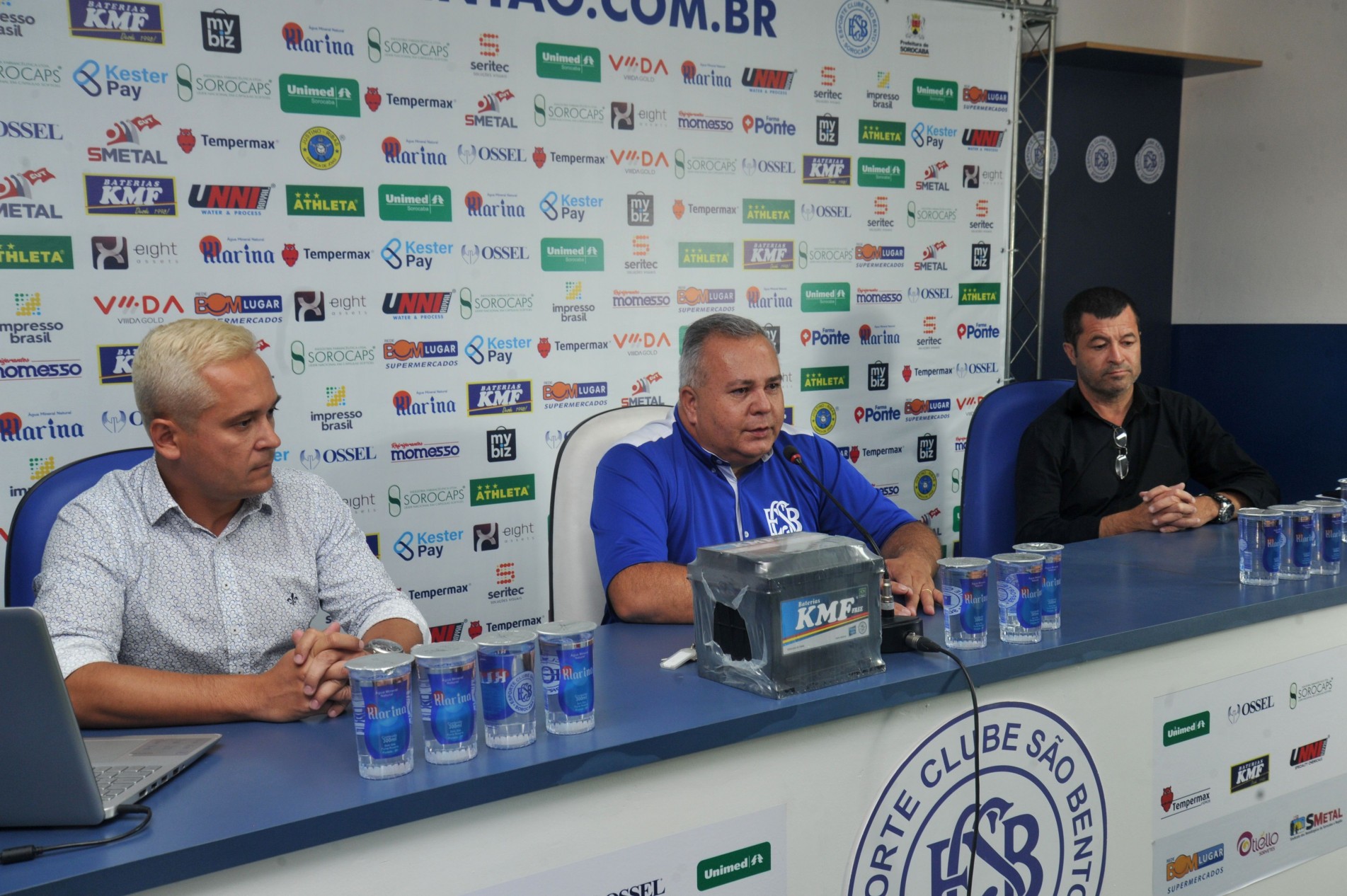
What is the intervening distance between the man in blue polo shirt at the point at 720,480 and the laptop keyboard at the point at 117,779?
929 mm

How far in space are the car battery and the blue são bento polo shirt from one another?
57 centimetres

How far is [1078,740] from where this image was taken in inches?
62.3

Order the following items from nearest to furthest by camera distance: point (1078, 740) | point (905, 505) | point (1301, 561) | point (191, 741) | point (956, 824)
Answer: point (191, 741), point (956, 824), point (1078, 740), point (1301, 561), point (905, 505)

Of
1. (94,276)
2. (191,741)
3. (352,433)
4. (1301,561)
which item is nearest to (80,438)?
(94,276)

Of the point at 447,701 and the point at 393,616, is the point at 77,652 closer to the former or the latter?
the point at 393,616

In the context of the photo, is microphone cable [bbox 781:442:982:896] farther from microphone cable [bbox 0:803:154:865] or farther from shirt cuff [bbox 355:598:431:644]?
microphone cable [bbox 0:803:154:865]

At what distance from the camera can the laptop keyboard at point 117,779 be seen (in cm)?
104

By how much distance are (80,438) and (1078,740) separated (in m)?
2.48

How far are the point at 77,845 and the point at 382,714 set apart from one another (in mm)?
290

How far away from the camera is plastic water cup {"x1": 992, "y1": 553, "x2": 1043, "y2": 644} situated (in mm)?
1506

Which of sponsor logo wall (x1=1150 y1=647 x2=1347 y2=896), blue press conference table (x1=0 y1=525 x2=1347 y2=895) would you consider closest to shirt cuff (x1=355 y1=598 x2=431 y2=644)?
blue press conference table (x1=0 y1=525 x2=1347 y2=895)

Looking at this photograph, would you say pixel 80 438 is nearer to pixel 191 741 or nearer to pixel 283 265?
pixel 283 265

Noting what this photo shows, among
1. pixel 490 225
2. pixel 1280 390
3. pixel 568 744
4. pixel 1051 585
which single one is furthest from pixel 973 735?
pixel 1280 390

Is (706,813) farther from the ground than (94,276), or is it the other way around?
(94,276)
